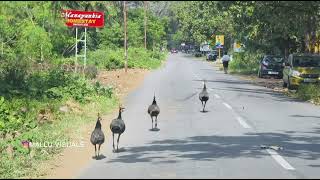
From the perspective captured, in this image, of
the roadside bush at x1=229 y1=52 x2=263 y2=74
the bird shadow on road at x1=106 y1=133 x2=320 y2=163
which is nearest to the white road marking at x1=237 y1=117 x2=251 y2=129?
the bird shadow on road at x1=106 y1=133 x2=320 y2=163

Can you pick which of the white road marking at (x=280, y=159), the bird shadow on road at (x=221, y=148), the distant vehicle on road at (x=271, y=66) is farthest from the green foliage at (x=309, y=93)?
the distant vehicle on road at (x=271, y=66)

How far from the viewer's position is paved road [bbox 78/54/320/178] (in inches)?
372

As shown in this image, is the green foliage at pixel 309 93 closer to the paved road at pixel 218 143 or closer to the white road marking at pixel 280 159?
the paved road at pixel 218 143

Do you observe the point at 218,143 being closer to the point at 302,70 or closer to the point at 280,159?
the point at 280,159

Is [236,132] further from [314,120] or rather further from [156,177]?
[156,177]

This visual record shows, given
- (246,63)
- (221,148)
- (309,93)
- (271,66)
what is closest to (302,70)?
(309,93)

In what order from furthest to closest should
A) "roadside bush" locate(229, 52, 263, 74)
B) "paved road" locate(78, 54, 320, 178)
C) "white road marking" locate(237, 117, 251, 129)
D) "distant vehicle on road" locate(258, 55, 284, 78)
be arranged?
1. "roadside bush" locate(229, 52, 263, 74)
2. "distant vehicle on road" locate(258, 55, 284, 78)
3. "white road marking" locate(237, 117, 251, 129)
4. "paved road" locate(78, 54, 320, 178)

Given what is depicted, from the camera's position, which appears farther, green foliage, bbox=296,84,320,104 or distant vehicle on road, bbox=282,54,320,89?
distant vehicle on road, bbox=282,54,320,89

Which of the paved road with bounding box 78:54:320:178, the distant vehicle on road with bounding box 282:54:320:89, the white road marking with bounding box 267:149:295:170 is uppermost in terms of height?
the distant vehicle on road with bounding box 282:54:320:89

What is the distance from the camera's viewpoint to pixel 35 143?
12289mm

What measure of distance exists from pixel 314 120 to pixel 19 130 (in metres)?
9.23

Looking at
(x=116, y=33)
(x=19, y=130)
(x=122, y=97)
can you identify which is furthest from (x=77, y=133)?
(x=116, y=33)

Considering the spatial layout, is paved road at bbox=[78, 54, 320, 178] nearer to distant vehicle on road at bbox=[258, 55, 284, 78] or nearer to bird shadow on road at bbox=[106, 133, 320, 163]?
bird shadow on road at bbox=[106, 133, 320, 163]

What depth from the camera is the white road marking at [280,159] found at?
10.0m
